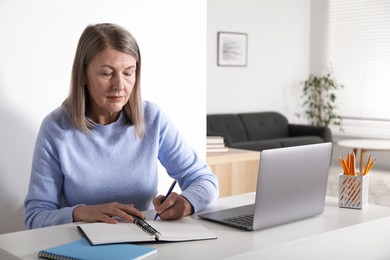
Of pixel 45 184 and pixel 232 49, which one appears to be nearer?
pixel 45 184

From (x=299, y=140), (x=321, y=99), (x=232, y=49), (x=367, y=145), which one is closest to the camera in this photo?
(x=367, y=145)

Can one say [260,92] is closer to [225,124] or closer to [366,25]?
[225,124]

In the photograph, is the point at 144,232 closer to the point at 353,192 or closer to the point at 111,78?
the point at 111,78

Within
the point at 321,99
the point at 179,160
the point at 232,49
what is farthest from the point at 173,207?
the point at 321,99

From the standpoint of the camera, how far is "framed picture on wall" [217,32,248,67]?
7.04 m

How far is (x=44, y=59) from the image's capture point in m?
2.22

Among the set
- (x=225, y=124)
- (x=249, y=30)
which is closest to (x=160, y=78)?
(x=225, y=124)

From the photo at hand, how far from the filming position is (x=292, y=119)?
8.12 m

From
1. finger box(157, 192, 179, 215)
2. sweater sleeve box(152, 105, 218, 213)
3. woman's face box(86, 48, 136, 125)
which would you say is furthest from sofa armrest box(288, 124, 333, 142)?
finger box(157, 192, 179, 215)

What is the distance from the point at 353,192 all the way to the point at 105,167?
2.77 feet

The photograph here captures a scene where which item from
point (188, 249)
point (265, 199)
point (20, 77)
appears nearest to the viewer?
point (188, 249)

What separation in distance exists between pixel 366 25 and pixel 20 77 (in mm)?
6314

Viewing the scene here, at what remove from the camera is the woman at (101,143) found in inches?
72.6

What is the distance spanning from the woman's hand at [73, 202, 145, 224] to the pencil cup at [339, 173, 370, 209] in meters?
0.70
